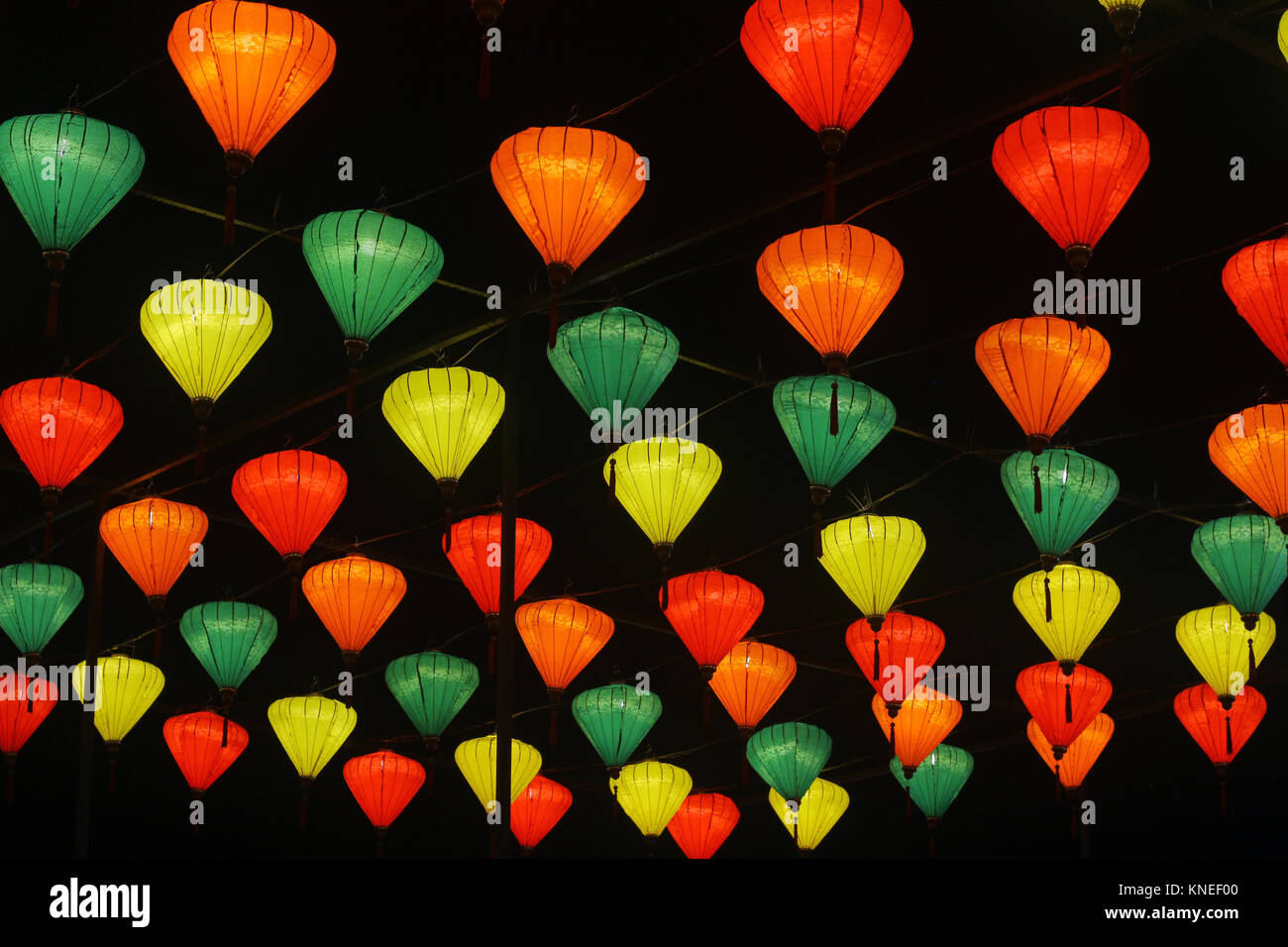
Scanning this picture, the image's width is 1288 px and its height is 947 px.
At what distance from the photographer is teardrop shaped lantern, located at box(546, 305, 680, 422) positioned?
9.97 meters

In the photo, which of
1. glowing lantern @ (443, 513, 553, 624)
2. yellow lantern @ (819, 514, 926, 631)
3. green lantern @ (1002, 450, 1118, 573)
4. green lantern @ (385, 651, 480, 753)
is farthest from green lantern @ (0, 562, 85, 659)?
green lantern @ (1002, 450, 1118, 573)

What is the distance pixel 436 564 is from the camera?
1413cm

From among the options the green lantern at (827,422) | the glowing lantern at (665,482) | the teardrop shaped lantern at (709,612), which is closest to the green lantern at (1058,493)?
the green lantern at (827,422)

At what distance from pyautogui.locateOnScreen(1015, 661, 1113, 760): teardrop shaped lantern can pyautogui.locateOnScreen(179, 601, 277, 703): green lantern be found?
5.18m

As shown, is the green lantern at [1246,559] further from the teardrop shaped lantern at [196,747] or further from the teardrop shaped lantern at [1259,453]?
the teardrop shaped lantern at [196,747]

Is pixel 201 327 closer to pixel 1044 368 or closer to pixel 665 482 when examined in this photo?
pixel 665 482

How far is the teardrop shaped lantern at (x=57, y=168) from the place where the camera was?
9109 mm

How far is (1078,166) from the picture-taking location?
8.73 meters

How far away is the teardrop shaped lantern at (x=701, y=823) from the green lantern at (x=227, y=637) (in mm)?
4701

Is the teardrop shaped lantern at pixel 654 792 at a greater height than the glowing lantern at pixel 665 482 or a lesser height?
lesser

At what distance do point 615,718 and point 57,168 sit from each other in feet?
21.5

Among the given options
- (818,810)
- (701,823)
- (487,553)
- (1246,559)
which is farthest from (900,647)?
(701,823)

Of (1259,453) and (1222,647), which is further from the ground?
(1259,453)
